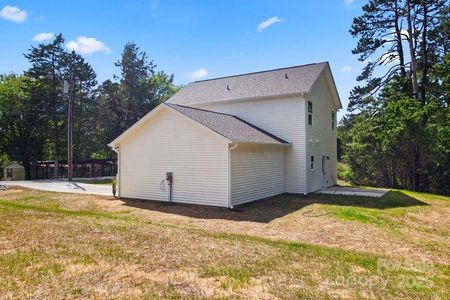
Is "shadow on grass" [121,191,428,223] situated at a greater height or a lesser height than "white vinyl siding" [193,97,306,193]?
lesser

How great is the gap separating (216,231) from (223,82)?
46.9ft

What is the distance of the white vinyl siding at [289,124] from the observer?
616 inches

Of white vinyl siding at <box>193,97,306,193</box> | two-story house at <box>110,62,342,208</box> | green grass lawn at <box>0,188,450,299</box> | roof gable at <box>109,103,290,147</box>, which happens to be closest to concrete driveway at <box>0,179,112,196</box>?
two-story house at <box>110,62,342,208</box>

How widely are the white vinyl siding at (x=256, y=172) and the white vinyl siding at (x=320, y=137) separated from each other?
178 cm

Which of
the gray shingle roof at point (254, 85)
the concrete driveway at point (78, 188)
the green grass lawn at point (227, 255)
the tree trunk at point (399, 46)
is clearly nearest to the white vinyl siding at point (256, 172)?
the green grass lawn at point (227, 255)

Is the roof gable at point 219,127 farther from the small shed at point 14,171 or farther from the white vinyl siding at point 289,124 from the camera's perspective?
the small shed at point 14,171

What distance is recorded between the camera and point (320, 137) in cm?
1797

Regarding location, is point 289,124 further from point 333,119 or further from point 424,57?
point 424,57

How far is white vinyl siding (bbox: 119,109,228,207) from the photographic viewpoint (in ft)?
39.7

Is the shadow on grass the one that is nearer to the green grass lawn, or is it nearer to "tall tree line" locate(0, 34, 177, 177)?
the green grass lawn

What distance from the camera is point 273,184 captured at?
1501 centimetres

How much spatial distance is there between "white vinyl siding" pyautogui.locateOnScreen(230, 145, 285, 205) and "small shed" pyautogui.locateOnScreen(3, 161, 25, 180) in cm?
2656

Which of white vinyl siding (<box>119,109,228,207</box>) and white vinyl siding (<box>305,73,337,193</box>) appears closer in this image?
white vinyl siding (<box>119,109,228,207</box>)

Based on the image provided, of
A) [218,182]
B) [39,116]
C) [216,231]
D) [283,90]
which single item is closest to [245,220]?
[216,231]
